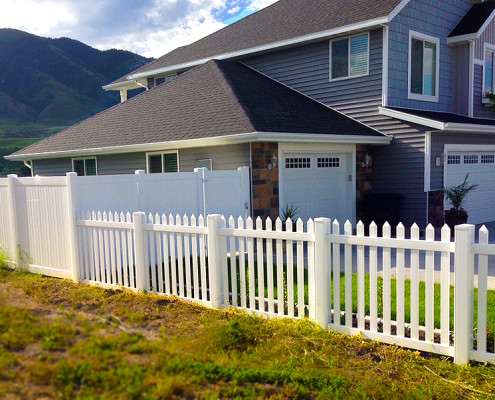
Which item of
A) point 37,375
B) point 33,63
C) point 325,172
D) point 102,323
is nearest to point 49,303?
point 102,323

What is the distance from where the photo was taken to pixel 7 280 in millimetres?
7520

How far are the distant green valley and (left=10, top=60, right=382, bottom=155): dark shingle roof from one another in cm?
5750

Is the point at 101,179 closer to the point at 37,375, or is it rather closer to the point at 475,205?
the point at 37,375

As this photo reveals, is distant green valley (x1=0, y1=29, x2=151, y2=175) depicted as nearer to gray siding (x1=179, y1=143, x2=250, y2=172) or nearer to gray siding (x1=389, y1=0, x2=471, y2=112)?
gray siding (x1=179, y1=143, x2=250, y2=172)

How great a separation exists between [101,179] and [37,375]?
480cm

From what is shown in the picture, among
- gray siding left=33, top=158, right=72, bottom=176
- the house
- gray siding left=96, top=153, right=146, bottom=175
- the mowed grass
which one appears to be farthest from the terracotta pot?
gray siding left=33, top=158, right=72, bottom=176

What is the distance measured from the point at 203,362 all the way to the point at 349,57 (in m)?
10.9

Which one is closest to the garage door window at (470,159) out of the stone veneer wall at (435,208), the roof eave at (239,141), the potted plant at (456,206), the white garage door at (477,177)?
the white garage door at (477,177)

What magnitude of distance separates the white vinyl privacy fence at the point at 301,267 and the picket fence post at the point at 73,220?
0.02 m

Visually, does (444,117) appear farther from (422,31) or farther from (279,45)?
(279,45)

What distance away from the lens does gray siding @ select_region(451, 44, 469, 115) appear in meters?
14.5

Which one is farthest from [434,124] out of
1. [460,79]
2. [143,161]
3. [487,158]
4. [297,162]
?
[143,161]

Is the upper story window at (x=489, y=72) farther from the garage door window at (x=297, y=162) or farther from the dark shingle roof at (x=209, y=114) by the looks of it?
the garage door window at (x=297, y=162)

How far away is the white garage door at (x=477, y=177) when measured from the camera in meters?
13.2
